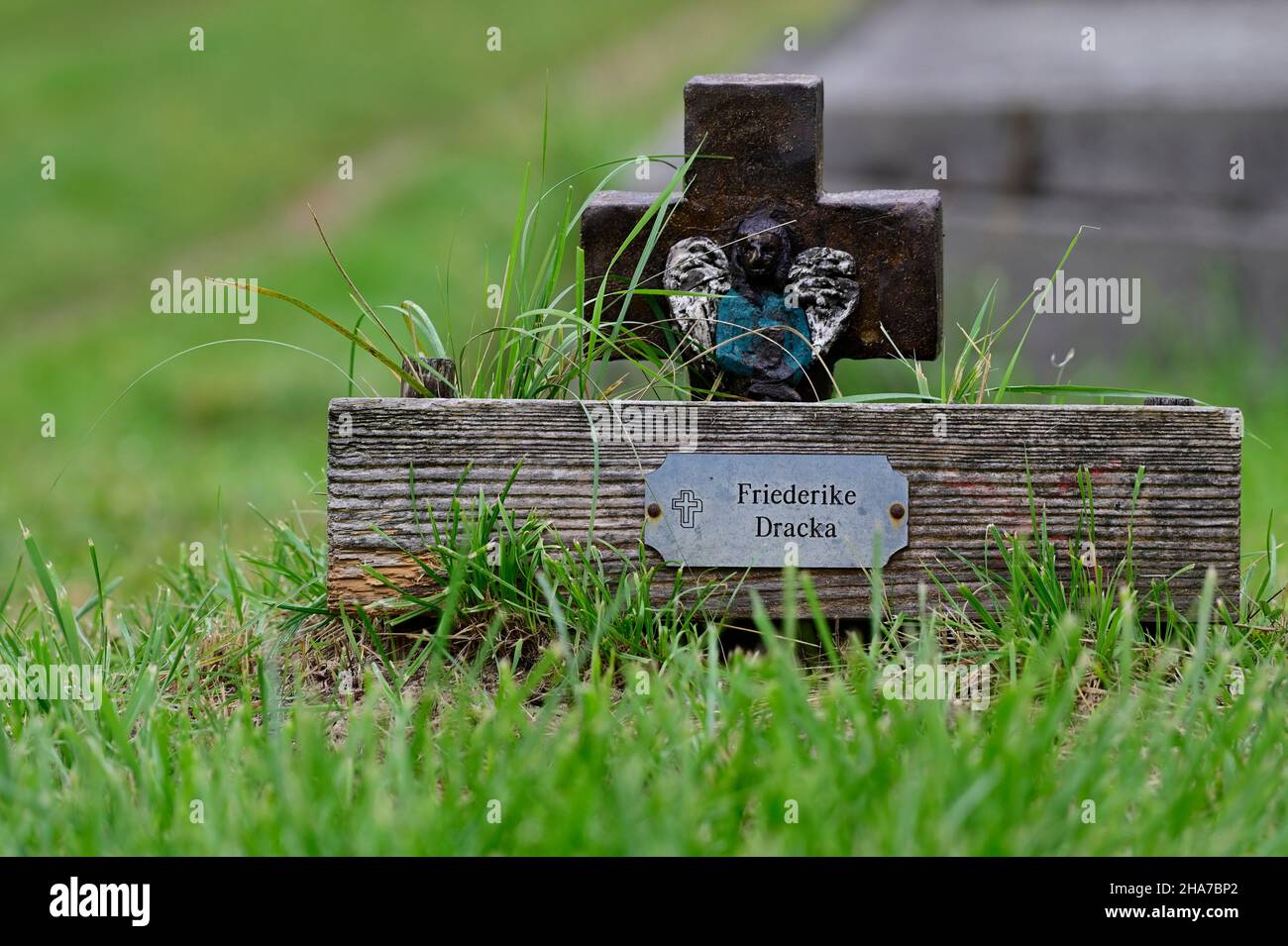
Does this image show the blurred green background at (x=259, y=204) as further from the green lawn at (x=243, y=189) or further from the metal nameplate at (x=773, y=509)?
the metal nameplate at (x=773, y=509)

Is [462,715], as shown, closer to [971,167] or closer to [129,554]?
[129,554]

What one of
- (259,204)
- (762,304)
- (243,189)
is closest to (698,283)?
(762,304)

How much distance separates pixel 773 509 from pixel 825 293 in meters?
0.44

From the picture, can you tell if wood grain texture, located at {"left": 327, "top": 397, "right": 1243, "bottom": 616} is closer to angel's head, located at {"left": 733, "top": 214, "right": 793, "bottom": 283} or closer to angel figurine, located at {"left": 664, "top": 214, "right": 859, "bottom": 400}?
angel figurine, located at {"left": 664, "top": 214, "right": 859, "bottom": 400}

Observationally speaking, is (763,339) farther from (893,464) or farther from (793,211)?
(893,464)

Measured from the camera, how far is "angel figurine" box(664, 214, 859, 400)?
92.1 inches

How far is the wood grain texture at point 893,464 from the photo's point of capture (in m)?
2.12

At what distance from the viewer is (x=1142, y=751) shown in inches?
68.1

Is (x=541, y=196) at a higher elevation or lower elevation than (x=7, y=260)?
lower

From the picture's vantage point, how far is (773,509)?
2.13 metres

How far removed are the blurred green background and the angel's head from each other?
948 millimetres

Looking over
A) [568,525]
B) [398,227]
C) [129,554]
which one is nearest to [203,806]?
[568,525]

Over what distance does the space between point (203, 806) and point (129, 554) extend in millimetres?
2909

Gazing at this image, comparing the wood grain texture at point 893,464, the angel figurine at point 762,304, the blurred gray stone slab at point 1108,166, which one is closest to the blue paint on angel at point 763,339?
the angel figurine at point 762,304
